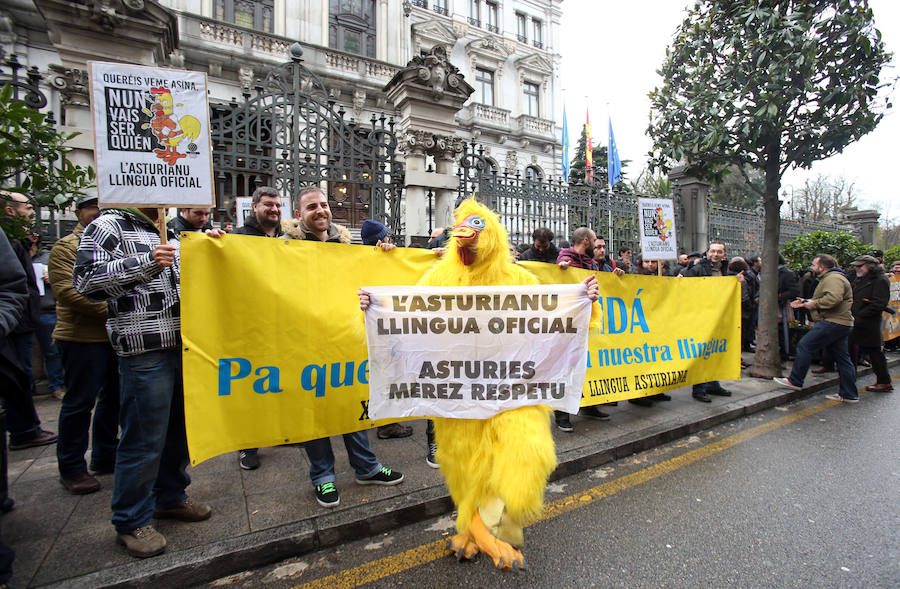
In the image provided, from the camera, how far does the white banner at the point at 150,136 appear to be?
238 cm

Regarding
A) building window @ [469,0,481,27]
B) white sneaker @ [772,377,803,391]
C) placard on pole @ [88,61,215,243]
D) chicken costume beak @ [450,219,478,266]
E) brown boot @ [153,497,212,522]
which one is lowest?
white sneaker @ [772,377,803,391]

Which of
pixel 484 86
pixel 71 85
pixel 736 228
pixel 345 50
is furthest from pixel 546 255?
pixel 484 86

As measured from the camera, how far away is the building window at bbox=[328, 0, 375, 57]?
65.5 ft

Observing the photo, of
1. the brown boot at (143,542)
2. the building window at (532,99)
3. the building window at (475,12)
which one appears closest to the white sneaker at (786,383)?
the brown boot at (143,542)

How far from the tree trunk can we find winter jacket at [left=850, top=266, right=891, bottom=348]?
1094 mm

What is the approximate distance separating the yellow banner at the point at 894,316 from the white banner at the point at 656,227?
6407 millimetres

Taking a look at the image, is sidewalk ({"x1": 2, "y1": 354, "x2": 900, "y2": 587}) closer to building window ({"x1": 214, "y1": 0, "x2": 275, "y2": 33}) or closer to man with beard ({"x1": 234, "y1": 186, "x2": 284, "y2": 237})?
man with beard ({"x1": 234, "y1": 186, "x2": 284, "y2": 237})

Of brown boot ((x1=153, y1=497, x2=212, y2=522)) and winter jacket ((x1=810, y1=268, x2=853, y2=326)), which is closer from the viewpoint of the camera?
brown boot ((x1=153, y1=497, x2=212, y2=522))

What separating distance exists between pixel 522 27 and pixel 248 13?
16723mm

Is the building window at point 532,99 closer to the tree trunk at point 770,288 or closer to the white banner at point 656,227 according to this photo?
the tree trunk at point 770,288

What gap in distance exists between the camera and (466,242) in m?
2.55

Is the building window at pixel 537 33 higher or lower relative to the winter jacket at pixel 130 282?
higher

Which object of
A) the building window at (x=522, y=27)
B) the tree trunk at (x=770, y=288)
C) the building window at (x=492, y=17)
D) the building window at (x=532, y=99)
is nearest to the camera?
the tree trunk at (x=770, y=288)

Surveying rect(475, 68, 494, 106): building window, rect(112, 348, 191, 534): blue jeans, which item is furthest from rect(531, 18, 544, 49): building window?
rect(112, 348, 191, 534): blue jeans
